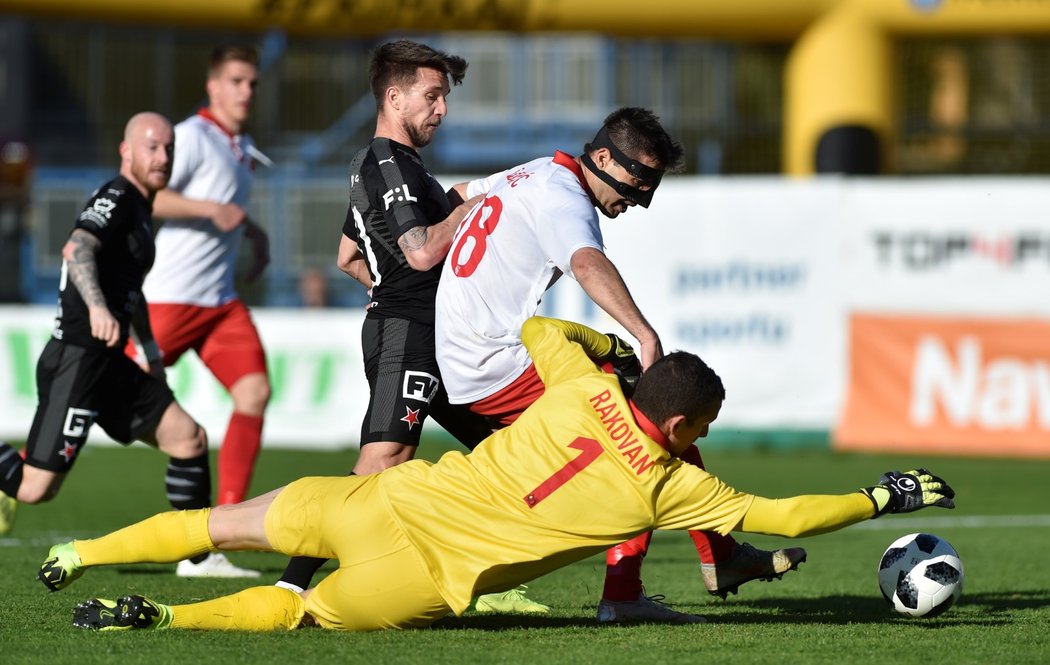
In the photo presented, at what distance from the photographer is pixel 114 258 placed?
7090 millimetres

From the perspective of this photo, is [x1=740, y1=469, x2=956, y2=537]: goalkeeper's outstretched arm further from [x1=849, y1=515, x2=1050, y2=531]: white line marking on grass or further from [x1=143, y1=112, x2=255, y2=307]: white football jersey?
[x1=849, y1=515, x2=1050, y2=531]: white line marking on grass

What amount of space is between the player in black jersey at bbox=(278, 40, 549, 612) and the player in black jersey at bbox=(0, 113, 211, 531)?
1.34 m

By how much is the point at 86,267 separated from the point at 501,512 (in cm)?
265

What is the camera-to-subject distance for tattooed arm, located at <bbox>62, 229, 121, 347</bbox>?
670 cm

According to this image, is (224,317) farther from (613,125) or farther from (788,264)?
(788,264)

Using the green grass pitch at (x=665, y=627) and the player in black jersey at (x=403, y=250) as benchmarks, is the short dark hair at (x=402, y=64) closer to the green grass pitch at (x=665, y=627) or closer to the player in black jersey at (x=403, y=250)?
the player in black jersey at (x=403, y=250)

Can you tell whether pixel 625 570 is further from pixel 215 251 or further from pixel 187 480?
pixel 215 251

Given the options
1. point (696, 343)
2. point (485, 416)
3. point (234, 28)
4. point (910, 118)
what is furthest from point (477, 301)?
point (910, 118)

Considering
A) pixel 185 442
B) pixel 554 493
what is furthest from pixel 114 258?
pixel 554 493

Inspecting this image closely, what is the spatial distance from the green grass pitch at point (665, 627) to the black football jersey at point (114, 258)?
1.18 meters

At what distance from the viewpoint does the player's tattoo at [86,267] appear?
679 cm

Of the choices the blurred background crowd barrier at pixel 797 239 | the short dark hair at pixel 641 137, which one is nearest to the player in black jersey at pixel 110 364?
the short dark hair at pixel 641 137

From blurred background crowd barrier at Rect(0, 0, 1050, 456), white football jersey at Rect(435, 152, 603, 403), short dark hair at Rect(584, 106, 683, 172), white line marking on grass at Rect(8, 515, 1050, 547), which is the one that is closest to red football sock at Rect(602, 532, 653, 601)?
white football jersey at Rect(435, 152, 603, 403)

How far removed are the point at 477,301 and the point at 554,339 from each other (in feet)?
1.87
